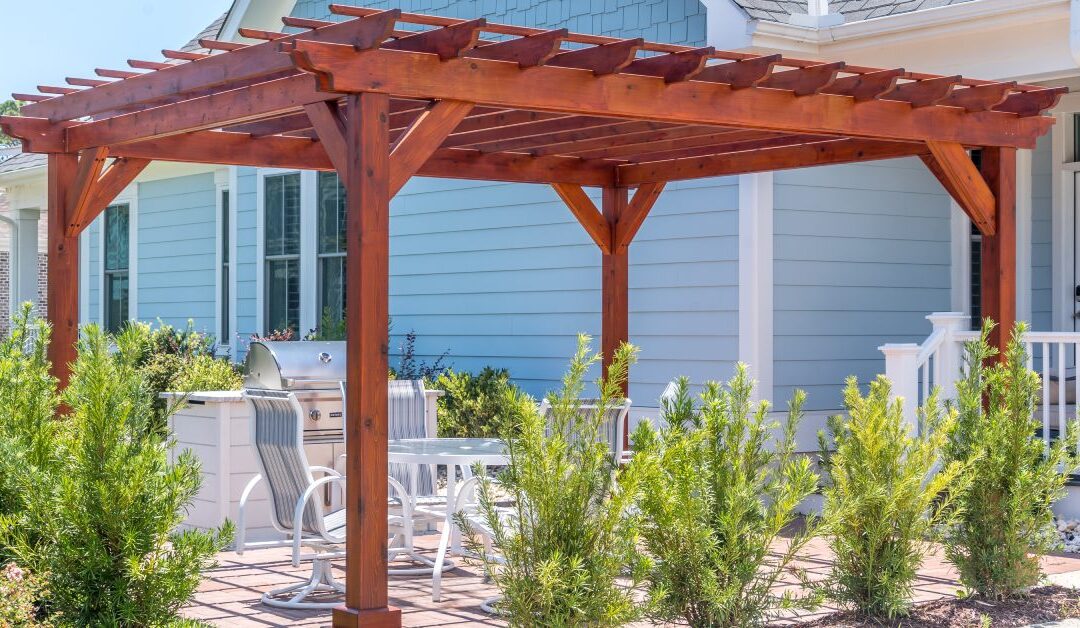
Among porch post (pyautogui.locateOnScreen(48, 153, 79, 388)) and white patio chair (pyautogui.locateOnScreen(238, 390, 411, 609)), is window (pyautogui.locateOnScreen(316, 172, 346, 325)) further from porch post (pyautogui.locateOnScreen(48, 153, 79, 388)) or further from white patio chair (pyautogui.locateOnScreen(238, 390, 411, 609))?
white patio chair (pyautogui.locateOnScreen(238, 390, 411, 609))

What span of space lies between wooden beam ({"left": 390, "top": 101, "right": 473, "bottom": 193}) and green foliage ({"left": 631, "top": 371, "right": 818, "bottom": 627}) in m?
1.44

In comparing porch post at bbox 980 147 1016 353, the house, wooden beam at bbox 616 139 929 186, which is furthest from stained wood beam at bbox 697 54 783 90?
the house

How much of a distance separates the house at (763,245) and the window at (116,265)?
5.09 meters

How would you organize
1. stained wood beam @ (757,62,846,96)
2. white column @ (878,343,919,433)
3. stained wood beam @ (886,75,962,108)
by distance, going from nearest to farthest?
stained wood beam @ (757,62,846,96), stained wood beam @ (886,75,962,108), white column @ (878,343,919,433)

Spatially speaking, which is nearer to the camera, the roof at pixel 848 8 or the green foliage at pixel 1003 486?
the green foliage at pixel 1003 486

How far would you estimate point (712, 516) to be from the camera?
5.48m

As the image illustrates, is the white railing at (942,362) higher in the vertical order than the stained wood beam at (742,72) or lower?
lower

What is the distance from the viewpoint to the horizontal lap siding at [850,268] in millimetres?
10039

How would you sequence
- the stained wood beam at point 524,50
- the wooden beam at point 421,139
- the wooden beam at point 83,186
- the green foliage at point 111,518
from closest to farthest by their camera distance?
the green foliage at point 111,518 → the wooden beam at point 421,139 → the stained wood beam at point 524,50 → the wooden beam at point 83,186

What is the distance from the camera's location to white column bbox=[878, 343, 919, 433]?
8.77m

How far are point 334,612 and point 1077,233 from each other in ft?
23.4

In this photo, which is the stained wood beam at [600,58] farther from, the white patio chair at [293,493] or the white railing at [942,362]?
the white railing at [942,362]

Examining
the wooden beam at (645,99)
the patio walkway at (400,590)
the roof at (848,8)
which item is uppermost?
the roof at (848,8)

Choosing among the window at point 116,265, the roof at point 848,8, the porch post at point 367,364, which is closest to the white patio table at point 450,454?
the porch post at point 367,364
